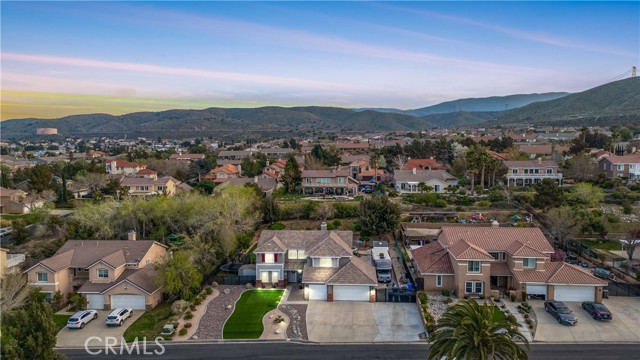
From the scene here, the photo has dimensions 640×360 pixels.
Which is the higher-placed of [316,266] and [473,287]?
[316,266]

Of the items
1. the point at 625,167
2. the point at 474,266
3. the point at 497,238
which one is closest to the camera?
the point at 474,266

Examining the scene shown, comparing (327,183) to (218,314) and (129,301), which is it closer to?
(218,314)

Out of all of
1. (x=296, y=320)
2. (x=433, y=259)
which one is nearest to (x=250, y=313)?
(x=296, y=320)

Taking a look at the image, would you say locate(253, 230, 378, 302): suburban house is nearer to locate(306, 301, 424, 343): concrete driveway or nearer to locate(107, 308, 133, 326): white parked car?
locate(306, 301, 424, 343): concrete driveway

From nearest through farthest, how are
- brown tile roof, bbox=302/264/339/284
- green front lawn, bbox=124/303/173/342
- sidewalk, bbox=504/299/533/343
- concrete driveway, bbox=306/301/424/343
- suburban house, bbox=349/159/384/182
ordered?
sidewalk, bbox=504/299/533/343
concrete driveway, bbox=306/301/424/343
green front lawn, bbox=124/303/173/342
brown tile roof, bbox=302/264/339/284
suburban house, bbox=349/159/384/182

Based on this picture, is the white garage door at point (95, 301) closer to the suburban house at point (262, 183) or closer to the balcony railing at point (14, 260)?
the balcony railing at point (14, 260)

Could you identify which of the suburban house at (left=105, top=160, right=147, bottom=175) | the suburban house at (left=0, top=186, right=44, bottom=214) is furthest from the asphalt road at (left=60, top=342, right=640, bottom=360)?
the suburban house at (left=105, top=160, right=147, bottom=175)

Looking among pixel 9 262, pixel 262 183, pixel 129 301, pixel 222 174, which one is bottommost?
pixel 129 301
